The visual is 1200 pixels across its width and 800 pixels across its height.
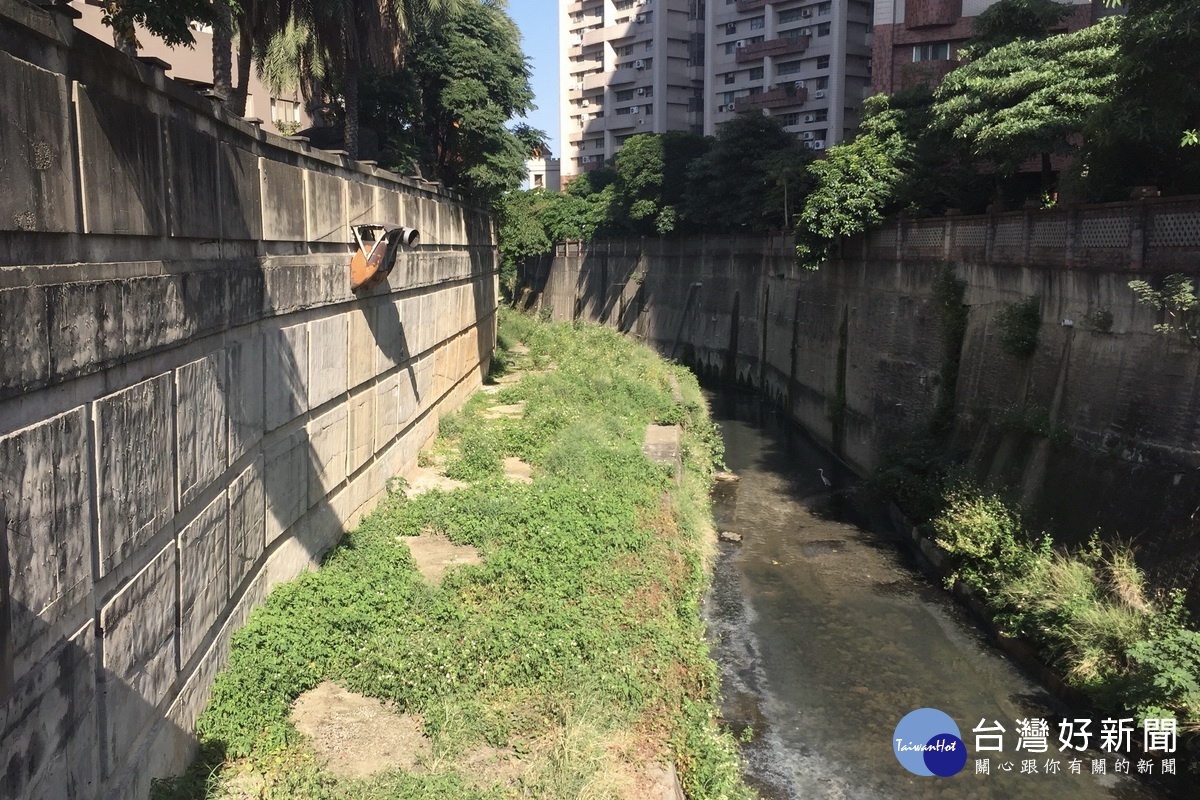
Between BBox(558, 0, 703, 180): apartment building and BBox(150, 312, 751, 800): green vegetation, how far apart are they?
46116mm

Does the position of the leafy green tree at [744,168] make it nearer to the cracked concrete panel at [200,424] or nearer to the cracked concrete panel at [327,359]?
the cracked concrete panel at [327,359]

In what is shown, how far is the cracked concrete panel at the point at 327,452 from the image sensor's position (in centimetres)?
812

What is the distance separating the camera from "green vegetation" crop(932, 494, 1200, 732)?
27.0ft

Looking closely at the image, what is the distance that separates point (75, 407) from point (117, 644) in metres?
1.22

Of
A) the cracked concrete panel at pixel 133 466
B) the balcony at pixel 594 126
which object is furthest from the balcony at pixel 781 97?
the cracked concrete panel at pixel 133 466

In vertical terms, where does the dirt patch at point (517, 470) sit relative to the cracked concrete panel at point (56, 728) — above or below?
below

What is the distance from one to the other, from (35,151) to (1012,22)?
771 inches

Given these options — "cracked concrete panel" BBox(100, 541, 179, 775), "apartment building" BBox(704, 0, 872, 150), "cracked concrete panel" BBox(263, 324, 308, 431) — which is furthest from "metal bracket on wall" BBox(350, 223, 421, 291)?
"apartment building" BBox(704, 0, 872, 150)

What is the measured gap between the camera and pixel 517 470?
12914 millimetres

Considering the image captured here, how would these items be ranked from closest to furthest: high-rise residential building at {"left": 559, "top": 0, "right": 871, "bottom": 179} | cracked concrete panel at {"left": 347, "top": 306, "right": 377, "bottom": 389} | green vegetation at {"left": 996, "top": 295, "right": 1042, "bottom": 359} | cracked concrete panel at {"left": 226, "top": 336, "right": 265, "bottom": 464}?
cracked concrete panel at {"left": 226, "top": 336, "right": 265, "bottom": 464}, cracked concrete panel at {"left": 347, "top": 306, "right": 377, "bottom": 389}, green vegetation at {"left": 996, "top": 295, "right": 1042, "bottom": 359}, high-rise residential building at {"left": 559, "top": 0, "right": 871, "bottom": 179}

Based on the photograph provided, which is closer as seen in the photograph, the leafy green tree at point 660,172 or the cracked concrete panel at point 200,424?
the cracked concrete panel at point 200,424

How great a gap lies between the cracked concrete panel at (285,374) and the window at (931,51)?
29.2m

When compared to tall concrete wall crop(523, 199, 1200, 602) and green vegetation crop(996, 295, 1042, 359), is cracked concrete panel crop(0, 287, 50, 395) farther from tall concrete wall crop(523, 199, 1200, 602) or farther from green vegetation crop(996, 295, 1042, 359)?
green vegetation crop(996, 295, 1042, 359)

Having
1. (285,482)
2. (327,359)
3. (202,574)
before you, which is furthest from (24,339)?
(327,359)
